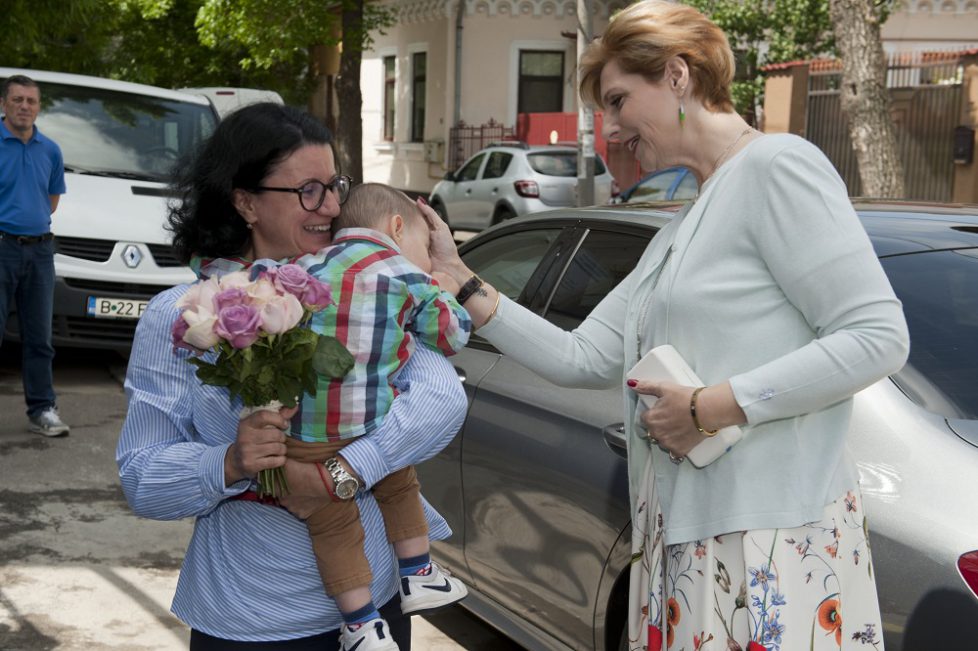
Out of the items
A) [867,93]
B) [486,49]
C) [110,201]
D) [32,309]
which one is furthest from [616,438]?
[486,49]

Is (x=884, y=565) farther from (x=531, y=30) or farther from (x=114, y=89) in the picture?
(x=531, y=30)

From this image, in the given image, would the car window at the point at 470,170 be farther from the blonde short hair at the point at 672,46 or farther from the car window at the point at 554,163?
the blonde short hair at the point at 672,46

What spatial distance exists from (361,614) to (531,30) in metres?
28.5

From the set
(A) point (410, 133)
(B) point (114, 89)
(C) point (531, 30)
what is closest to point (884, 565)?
(B) point (114, 89)

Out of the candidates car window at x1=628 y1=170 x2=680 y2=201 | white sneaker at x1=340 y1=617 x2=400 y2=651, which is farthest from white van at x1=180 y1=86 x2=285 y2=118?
white sneaker at x1=340 y1=617 x2=400 y2=651

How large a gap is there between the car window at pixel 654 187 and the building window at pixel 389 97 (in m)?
20.4

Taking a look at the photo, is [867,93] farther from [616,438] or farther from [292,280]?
[292,280]

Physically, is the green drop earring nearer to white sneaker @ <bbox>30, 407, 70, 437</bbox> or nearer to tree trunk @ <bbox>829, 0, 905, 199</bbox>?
white sneaker @ <bbox>30, 407, 70, 437</bbox>

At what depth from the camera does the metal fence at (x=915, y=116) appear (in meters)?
19.2

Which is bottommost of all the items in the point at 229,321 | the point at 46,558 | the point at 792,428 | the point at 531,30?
the point at 46,558

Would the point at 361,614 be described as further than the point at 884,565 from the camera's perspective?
Result: No

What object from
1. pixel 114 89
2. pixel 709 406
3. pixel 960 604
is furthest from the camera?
pixel 114 89

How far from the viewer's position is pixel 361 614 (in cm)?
222

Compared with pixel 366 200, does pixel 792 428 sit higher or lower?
lower
